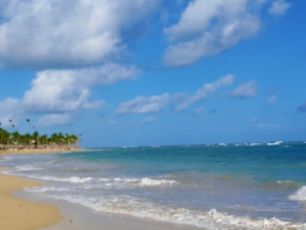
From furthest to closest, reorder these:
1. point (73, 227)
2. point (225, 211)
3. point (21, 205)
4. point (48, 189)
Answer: point (48, 189), point (21, 205), point (225, 211), point (73, 227)

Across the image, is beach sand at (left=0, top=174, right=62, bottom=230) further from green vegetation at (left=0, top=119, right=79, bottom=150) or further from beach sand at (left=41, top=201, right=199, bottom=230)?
green vegetation at (left=0, top=119, right=79, bottom=150)

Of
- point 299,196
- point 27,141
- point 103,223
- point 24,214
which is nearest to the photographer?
point 103,223

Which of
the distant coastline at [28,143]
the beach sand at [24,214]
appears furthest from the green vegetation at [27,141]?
the beach sand at [24,214]

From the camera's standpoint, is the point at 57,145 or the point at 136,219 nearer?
the point at 136,219

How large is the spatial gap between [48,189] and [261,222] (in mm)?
13673

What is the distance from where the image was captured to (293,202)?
59.3 feet

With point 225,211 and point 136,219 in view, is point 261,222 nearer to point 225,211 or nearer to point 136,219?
point 225,211

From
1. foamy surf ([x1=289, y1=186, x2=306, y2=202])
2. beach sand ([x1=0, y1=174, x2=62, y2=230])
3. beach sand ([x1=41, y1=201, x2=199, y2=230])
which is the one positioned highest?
beach sand ([x1=0, y1=174, x2=62, y2=230])

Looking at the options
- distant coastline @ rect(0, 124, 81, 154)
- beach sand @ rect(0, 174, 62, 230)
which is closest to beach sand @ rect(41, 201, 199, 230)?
beach sand @ rect(0, 174, 62, 230)

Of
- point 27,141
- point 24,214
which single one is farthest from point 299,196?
point 27,141

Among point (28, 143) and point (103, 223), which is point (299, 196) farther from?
point (28, 143)

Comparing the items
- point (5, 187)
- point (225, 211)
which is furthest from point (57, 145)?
A: point (225, 211)

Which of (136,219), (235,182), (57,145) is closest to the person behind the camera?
(136,219)

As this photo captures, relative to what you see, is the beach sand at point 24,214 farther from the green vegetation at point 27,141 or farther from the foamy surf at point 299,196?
the green vegetation at point 27,141
